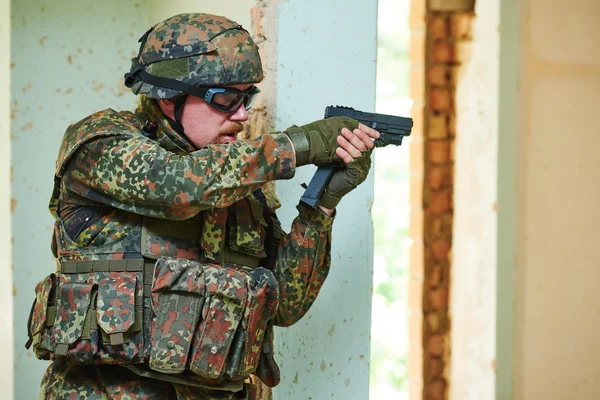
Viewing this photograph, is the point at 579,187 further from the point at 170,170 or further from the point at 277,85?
the point at 170,170

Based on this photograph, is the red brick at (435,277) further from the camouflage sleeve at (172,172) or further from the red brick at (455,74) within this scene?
the camouflage sleeve at (172,172)

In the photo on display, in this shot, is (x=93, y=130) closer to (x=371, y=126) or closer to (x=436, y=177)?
(x=371, y=126)

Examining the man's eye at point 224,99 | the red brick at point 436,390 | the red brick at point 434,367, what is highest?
the man's eye at point 224,99

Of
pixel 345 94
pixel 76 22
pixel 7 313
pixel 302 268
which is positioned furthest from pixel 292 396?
pixel 76 22

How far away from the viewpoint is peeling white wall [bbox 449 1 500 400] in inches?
137

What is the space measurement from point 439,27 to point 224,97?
2.00m

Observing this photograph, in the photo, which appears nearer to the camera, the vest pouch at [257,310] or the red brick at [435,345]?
the vest pouch at [257,310]

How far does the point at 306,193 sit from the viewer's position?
2041 mm

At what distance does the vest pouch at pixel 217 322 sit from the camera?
1.88 metres

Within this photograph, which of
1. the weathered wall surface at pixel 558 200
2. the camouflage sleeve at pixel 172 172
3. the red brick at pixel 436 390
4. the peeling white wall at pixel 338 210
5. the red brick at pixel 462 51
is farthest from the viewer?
the red brick at pixel 436 390

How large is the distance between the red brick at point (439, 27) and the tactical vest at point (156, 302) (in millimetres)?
2074

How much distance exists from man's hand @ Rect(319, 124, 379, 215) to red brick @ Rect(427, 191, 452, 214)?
1.83 m

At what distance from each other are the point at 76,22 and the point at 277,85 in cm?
121

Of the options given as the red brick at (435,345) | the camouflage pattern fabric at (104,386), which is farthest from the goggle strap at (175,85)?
the red brick at (435,345)
